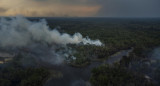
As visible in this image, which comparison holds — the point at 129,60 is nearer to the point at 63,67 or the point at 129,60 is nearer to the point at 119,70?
the point at 119,70

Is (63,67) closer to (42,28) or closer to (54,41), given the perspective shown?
(54,41)

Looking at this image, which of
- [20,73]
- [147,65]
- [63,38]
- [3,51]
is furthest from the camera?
[63,38]

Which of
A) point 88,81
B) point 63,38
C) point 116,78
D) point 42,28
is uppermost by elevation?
point 42,28

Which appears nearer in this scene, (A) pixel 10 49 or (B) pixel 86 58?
(B) pixel 86 58

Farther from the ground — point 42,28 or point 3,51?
point 42,28

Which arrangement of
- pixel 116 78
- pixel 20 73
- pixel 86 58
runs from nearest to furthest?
pixel 116 78 → pixel 20 73 → pixel 86 58

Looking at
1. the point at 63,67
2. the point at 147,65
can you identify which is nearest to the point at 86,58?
the point at 63,67
